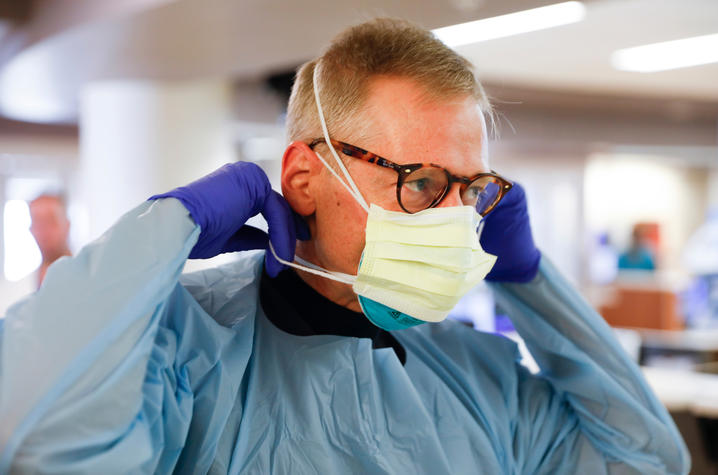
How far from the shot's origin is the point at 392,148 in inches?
44.4

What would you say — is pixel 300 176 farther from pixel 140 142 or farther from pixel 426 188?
pixel 140 142

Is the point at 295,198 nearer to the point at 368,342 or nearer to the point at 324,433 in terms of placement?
the point at 368,342

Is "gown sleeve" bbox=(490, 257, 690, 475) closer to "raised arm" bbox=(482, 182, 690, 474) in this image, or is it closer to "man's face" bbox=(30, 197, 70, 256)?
"raised arm" bbox=(482, 182, 690, 474)

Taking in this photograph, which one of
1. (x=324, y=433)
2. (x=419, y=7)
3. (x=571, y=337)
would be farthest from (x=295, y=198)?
(x=419, y=7)

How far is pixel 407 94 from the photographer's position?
3.72 feet

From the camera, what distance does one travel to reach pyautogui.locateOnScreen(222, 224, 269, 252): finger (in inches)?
46.0

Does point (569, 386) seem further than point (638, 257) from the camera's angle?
No

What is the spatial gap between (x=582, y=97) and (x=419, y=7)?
4823 mm

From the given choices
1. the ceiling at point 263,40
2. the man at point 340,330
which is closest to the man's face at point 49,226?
Answer: the ceiling at point 263,40

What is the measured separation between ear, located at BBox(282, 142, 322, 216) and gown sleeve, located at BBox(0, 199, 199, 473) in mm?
306

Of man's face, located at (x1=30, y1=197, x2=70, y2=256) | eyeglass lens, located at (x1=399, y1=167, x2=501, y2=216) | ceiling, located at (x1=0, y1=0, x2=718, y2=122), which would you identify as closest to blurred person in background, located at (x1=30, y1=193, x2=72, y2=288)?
man's face, located at (x1=30, y1=197, x2=70, y2=256)

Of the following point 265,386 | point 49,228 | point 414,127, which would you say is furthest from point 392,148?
point 49,228

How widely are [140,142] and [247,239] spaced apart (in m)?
3.62

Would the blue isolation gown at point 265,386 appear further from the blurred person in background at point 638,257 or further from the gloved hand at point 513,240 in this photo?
the blurred person in background at point 638,257
